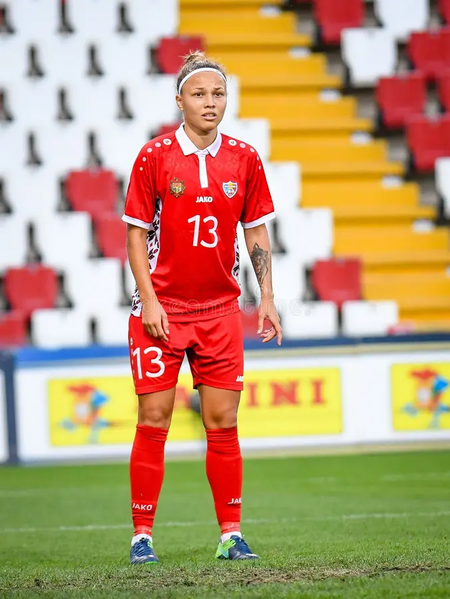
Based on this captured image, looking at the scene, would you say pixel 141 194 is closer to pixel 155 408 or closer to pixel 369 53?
pixel 155 408

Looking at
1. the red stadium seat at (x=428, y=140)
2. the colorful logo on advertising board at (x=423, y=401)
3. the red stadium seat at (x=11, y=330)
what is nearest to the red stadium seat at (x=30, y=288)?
the red stadium seat at (x=11, y=330)

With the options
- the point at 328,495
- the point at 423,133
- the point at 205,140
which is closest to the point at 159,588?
the point at 205,140

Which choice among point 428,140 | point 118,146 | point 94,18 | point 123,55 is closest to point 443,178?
point 428,140

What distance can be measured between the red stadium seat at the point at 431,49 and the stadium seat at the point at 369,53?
0.29 meters

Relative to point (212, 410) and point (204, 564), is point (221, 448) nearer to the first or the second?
point (212, 410)

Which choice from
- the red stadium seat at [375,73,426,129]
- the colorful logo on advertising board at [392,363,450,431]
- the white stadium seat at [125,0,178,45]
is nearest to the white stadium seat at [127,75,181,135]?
the white stadium seat at [125,0,178,45]

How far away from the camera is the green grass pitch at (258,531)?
3.29m

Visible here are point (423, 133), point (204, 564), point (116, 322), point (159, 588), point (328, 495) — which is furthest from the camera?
point (423, 133)

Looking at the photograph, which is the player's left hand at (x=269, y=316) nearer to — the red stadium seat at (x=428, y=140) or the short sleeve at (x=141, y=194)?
the short sleeve at (x=141, y=194)

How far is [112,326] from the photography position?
11.1 m

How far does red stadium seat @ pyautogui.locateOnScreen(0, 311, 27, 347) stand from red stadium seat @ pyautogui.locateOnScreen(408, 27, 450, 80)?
20.1ft

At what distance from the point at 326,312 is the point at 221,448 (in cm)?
716

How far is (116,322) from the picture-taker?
11125mm

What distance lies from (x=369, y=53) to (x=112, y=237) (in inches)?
171
